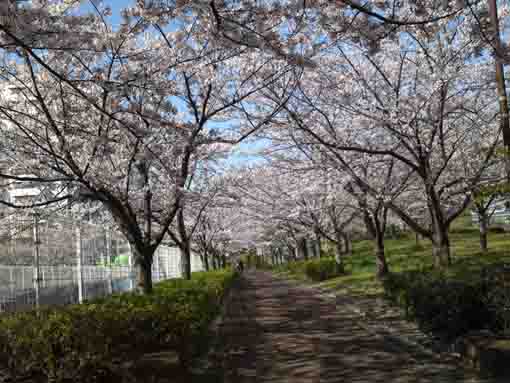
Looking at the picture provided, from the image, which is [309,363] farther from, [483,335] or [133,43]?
[133,43]

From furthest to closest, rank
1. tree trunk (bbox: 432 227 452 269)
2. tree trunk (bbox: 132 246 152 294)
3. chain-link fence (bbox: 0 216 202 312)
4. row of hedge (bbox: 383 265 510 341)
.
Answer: tree trunk (bbox: 432 227 452 269) < chain-link fence (bbox: 0 216 202 312) < tree trunk (bbox: 132 246 152 294) < row of hedge (bbox: 383 265 510 341)

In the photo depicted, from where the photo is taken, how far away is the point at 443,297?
733cm

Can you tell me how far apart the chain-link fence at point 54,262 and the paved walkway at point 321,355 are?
14.7 feet

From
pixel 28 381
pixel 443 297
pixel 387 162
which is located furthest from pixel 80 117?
pixel 387 162

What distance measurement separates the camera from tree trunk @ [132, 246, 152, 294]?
32.3 ft

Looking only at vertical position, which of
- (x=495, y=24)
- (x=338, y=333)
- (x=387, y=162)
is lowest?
Result: (x=338, y=333)

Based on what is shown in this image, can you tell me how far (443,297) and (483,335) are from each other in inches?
48.0

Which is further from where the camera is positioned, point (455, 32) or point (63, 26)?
point (455, 32)

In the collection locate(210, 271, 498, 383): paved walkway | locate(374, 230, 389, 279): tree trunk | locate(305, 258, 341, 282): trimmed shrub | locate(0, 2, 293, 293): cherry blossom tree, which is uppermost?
locate(0, 2, 293, 293): cherry blossom tree

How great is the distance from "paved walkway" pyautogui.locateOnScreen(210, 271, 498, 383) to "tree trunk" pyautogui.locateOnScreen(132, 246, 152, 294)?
1900mm

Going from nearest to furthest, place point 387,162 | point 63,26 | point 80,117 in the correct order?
point 63,26, point 80,117, point 387,162

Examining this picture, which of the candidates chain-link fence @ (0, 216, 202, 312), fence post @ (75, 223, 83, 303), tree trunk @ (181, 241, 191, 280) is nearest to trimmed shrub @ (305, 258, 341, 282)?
tree trunk @ (181, 241, 191, 280)

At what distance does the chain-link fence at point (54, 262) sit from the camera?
11.3 meters

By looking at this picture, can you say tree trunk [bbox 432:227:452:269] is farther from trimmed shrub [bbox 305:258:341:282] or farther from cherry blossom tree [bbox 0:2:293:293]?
trimmed shrub [bbox 305:258:341:282]
